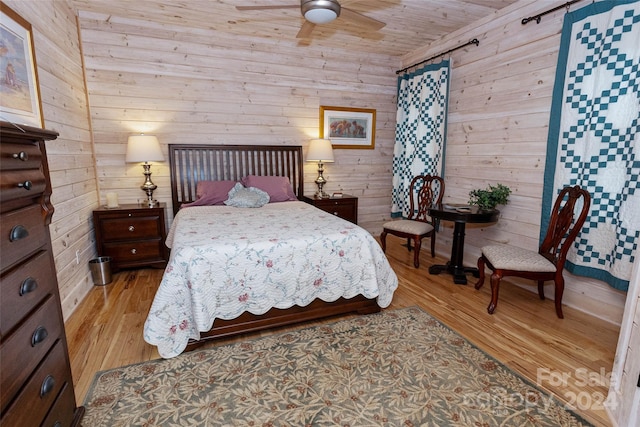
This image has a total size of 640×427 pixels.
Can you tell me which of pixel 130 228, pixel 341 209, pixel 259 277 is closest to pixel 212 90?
pixel 130 228

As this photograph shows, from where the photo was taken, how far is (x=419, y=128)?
161 inches

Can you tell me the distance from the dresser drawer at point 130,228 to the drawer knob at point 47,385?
234 centimetres

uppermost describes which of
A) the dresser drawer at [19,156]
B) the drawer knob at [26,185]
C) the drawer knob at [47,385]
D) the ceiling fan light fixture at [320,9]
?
the ceiling fan light fixture at [320,9]

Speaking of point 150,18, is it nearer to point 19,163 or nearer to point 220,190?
point 220,190

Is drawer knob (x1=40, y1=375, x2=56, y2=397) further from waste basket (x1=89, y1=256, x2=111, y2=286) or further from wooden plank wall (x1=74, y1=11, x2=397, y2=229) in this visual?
wooden plank wall (x1=74, y1=11, x2=397, y2=229)

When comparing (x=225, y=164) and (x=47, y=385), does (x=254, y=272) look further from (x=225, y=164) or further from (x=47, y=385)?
(x=225, y=164)

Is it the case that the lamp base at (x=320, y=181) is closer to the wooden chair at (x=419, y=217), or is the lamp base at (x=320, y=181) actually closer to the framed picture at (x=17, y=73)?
the wooden chair at (x=419, y=217)

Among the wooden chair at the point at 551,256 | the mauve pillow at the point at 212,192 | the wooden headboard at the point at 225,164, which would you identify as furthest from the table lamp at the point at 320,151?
the wooden chair at the point at 551,256

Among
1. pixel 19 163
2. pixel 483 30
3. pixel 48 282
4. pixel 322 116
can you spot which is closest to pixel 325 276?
pixel 48 282

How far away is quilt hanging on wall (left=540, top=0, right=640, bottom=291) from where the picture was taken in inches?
86.6

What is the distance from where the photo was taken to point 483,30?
3334 millimetres

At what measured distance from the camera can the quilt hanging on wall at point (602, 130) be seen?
2.20 m

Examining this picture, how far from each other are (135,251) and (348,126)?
310 centimetres

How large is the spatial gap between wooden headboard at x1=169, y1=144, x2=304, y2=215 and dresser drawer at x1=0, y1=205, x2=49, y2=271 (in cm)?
267
